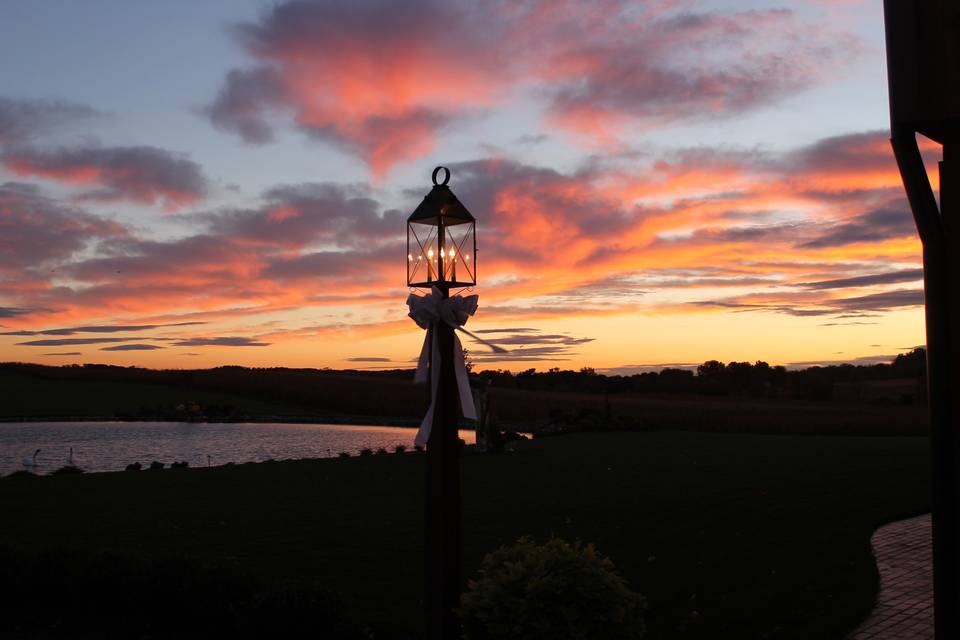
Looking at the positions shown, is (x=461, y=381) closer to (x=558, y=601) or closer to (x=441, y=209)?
(x=441, y=209)

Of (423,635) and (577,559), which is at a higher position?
(577,559)

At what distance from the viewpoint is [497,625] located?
18.3 ft

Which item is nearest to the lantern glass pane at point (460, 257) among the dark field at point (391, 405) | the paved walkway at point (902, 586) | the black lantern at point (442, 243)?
the black lantern at point (442, 243)

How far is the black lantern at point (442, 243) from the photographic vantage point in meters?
6.59

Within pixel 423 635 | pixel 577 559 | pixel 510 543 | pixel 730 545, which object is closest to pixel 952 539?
pixel 577 559

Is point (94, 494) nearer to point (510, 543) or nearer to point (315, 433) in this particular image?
point (510, 543)

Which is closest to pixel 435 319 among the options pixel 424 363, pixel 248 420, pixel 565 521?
pixel 424 363

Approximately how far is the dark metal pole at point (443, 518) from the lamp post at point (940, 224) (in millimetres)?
3425

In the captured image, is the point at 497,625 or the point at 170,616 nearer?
the point at 497,625

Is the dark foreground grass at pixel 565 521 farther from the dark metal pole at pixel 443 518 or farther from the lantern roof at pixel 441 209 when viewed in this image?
the lantern roof at pixel 441 209

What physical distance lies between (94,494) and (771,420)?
82.6 feet

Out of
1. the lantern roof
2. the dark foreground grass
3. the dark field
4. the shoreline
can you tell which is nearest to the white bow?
the lantern roof

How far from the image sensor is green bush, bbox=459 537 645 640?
5445 millimetres

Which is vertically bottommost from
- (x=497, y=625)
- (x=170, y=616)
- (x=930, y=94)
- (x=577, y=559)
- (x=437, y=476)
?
(x=170, y=616)
